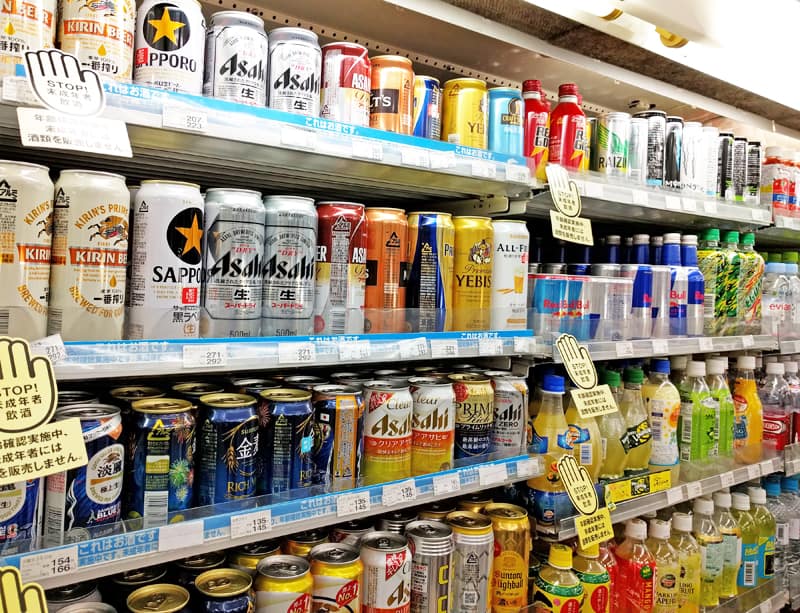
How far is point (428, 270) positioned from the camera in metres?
1.49

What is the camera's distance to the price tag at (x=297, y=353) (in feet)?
3.96

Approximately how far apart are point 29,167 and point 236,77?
425 mm

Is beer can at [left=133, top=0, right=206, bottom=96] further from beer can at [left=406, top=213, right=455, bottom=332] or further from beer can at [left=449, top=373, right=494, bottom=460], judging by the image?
beer can at [left=449, top=373, right=494, bottom=460]

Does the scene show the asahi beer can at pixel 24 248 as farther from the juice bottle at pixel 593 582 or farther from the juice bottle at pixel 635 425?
the juice bottle at pixel 635 425

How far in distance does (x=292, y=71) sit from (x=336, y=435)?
79 cm

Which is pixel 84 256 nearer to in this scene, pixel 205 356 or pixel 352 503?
pixel 205 356

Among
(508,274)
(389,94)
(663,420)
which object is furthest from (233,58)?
(663,420)

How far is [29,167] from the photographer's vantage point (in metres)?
0.97

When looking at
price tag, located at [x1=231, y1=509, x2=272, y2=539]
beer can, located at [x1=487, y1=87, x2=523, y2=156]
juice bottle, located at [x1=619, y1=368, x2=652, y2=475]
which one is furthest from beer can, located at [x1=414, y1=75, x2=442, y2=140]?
juice bottle, located at [x1=619, y1=368, x2=652, y2=475]

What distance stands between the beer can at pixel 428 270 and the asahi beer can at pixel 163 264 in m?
0.56

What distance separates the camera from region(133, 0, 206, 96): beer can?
1104 millimetres

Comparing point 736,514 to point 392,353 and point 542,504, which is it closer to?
point 542,504

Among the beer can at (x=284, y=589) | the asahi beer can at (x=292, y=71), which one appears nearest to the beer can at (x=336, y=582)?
the beer can at (x=284, y=589)

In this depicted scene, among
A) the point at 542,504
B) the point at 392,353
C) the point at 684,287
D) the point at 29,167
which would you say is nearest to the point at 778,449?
the point at 684,287
